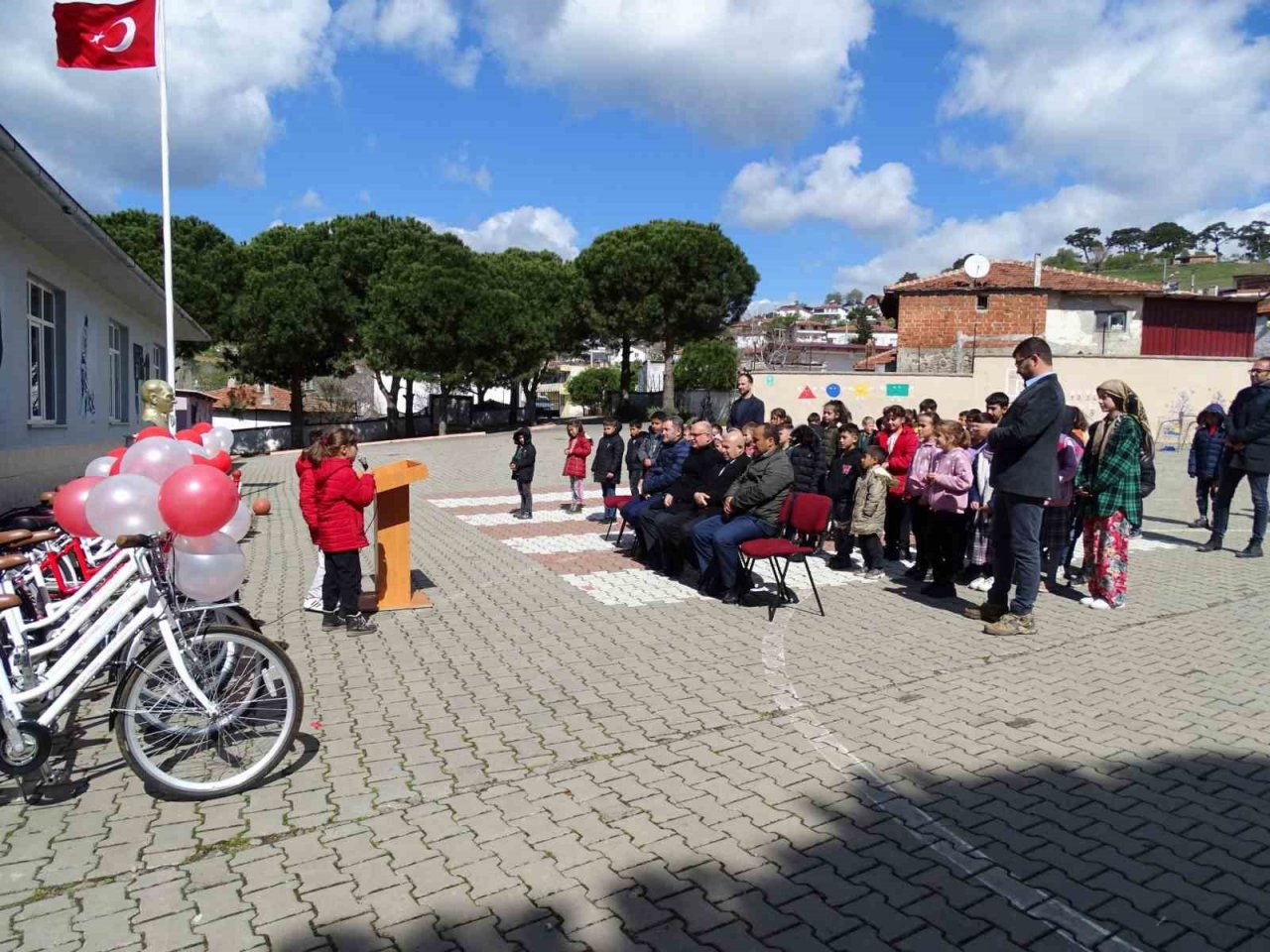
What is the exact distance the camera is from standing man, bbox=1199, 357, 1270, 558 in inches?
401

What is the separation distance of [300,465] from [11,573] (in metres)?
2.94

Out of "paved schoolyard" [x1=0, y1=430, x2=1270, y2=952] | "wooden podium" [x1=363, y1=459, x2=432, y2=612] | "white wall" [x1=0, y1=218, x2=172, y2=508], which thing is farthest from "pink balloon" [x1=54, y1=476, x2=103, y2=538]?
"white wall" [x1=0, y1=218, x2=172, y2=508]

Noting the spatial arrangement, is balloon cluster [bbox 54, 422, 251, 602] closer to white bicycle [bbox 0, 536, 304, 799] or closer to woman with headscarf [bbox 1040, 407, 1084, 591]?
white bicycle [bbox 0, 536, 304, 799]

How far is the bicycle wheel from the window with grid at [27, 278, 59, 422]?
1022 centimetres

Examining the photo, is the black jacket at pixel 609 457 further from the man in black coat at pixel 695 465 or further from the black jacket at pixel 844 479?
the black jacket at pixel 844 479

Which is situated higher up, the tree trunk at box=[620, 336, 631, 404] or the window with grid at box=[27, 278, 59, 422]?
the tree trunk at box=[620, 336, 631, 404]

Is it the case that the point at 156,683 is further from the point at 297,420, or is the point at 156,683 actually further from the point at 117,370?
the point at 297,420

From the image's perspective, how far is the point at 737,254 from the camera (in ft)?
161

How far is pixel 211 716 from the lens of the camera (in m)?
4.28

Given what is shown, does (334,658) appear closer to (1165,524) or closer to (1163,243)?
(1165,524)

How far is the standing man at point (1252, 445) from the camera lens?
1018cm

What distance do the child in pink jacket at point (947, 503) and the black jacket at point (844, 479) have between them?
1373 mm

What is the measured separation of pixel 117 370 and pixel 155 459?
16930 millimetres

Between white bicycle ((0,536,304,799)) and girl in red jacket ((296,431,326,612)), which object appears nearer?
white bicycle ((0,536,304,799))
